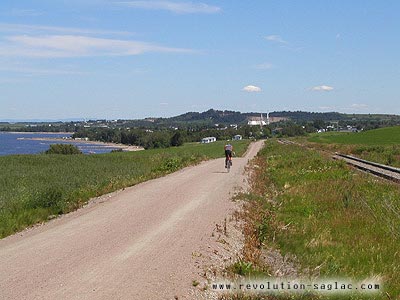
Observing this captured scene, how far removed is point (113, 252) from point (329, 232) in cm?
516

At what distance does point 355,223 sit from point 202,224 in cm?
386

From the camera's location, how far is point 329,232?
11789 millimetres

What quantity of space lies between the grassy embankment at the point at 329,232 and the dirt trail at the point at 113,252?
1.18m

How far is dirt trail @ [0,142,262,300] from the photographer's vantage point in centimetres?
750

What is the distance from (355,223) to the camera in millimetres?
12703

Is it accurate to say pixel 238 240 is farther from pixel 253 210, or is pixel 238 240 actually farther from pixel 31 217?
pixel 31 217

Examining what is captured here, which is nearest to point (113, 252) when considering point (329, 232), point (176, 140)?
point (329, 232)

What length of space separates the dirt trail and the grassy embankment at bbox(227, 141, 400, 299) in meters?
1.18

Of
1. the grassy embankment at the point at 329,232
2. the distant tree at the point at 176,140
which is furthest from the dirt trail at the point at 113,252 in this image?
the distant tree at the point at 176,140

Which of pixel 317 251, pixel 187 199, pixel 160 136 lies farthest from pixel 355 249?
pixel 160 136

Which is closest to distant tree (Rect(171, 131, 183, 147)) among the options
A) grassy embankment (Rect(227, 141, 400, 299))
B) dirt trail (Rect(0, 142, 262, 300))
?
grassy embankment (Rect(227, 141, 400, 299))

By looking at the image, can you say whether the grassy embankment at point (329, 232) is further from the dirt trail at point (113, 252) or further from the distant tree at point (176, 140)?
the distant tree at point (176, 140)

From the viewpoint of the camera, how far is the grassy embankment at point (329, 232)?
856cm

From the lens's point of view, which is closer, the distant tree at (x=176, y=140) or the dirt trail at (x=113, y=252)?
the dirt trail at (x=113, y=252)
